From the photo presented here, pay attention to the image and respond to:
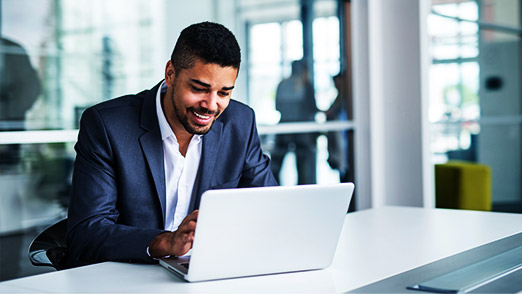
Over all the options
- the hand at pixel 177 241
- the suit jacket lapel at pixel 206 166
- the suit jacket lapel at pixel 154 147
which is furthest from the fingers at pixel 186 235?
the suit jacket lapel at pixel 206 166

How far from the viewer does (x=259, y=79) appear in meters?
4.11

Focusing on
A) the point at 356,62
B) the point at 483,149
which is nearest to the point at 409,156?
the point at 356,62

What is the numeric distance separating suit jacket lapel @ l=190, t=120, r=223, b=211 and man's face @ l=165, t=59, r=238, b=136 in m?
0.14

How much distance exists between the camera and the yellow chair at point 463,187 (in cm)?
546

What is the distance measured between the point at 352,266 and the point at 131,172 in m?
0.78

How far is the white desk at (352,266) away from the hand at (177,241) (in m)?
0.04

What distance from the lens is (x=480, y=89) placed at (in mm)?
7355

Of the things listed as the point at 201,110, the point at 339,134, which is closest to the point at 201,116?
the point at 201,110

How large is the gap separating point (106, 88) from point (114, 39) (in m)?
0.28

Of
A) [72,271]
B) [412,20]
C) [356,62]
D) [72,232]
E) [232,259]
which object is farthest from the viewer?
[356,62]

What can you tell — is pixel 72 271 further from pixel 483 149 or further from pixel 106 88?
pixel 483 149

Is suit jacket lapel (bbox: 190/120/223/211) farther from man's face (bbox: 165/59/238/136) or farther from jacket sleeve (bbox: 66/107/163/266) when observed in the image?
jacket sleeve (bbox: 66/107/163/266)

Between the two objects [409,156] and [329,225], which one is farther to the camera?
[409,156]

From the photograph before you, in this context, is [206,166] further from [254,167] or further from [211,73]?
[211,73]
